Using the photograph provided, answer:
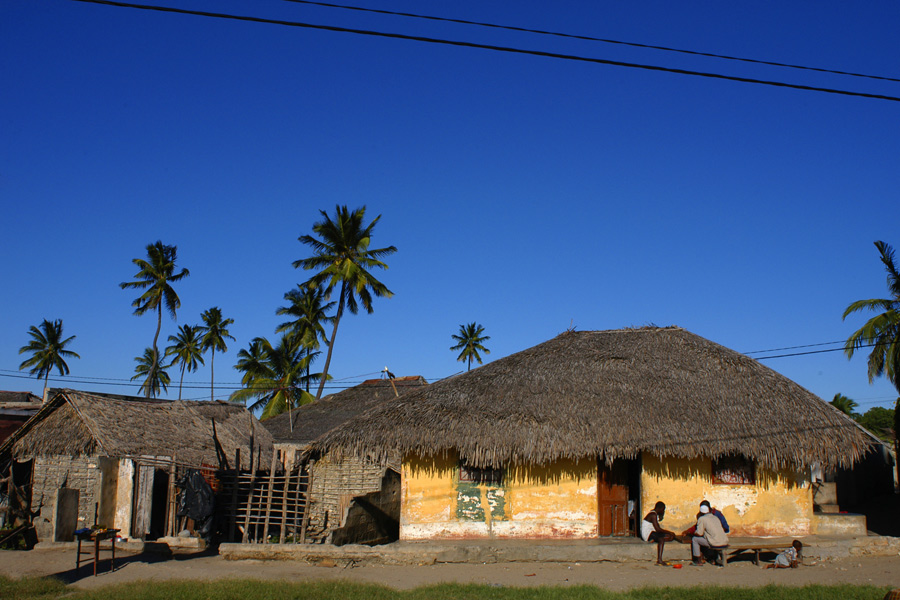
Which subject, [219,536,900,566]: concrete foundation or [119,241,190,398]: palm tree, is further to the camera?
[119,241,190,398]: palm tree

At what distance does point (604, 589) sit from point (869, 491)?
21661 millimetres

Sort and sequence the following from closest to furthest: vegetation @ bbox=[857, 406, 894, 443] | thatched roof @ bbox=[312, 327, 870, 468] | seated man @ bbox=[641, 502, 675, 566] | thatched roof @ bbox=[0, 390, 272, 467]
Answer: seated man @ bbox=[641, 502, 675, 566] → thatched roof @ bbox=[312, 327, 870, 468] → thatched roof @ bbox=[0, 390, 272, 467] → vegetation @ bbox=[857, 406, 894, 443]

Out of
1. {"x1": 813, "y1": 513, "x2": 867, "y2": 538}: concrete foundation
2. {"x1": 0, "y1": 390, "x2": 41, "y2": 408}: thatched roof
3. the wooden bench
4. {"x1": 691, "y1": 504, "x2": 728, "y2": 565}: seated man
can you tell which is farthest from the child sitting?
{"x1": 0, "y1": 390, "x2": 41, "y2": 408}: thatched roof

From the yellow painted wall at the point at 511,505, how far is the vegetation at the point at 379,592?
134 inches

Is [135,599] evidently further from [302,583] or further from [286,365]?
[286,365]

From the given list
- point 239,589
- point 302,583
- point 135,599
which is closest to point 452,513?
point 302,583

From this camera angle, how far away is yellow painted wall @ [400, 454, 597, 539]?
1371cm

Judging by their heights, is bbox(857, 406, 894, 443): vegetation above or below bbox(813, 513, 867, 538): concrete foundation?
above

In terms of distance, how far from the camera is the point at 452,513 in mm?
13945

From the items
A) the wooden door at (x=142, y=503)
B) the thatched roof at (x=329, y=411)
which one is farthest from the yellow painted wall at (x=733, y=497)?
the thatched roof at (x=329, y=411)

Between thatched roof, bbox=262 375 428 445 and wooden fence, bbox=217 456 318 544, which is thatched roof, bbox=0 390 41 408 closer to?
thatched roof, bbox=262 375 428 445

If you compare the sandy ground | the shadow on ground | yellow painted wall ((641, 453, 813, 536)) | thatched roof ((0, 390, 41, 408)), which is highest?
thatched roof ((0, 390, 41, 408))

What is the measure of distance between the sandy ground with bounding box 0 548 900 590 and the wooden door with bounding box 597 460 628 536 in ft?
5.28

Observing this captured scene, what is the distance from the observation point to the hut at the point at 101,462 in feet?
51.6
